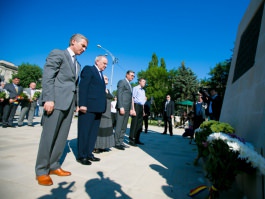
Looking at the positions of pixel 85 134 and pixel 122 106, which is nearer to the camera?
pixel 85 134

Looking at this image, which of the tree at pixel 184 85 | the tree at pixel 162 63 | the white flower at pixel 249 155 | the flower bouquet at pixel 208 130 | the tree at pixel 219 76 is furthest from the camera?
the tree at pixel 162 63

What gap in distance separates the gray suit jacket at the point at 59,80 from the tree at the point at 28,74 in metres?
54.8

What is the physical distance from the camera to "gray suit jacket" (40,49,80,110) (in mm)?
2572

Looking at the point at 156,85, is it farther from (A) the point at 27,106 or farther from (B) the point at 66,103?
(B) the point at 66,103

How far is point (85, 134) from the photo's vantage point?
356cm

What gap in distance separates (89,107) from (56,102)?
1.02 metres

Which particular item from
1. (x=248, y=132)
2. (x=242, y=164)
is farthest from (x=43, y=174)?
(x=248, y=132)

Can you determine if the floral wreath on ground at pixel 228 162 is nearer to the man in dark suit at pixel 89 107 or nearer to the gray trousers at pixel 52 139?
the gray trousers at pixel 52 139

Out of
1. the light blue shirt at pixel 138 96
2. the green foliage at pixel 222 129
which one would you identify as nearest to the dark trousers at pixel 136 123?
the light blue shirt at pixel 138 96

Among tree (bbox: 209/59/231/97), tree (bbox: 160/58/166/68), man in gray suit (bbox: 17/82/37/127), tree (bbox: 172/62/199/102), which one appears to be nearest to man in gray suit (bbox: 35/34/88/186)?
man in gray suit (bbox: 17/82/37/127)

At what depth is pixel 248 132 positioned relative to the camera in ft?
8.47

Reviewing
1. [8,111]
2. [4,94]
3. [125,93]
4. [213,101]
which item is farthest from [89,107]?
[4,94]

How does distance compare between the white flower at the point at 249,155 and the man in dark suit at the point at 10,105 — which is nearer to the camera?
the white flower at the point at 249,155

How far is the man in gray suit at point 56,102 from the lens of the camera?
2.55 metres
